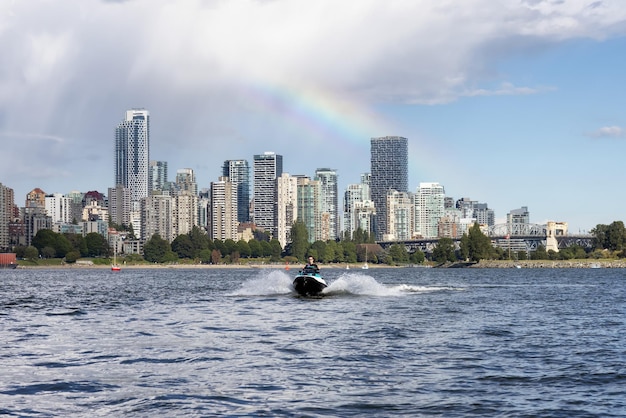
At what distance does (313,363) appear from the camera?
126 feet

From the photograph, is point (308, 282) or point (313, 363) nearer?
point (313, 363)

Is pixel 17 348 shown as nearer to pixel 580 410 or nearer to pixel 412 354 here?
pixel 412 354

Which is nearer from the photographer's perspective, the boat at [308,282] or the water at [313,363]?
the water at [313,363]

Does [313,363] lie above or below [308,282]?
below

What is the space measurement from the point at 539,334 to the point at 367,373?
1870 centimetres

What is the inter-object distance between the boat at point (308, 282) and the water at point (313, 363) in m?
17.8

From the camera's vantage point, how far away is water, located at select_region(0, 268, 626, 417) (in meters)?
29.3

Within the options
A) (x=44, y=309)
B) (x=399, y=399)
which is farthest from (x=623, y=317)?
(x=44, y=309)

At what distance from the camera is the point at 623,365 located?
3844cm

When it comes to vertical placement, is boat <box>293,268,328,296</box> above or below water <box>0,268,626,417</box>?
above

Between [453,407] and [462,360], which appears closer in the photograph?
[453,407]

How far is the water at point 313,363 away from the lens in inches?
1152

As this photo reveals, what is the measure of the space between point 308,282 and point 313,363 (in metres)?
48.7

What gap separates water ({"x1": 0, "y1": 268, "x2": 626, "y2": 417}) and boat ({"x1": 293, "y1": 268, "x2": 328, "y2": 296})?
1785 cm
